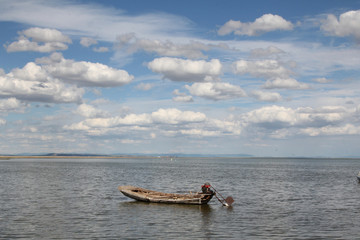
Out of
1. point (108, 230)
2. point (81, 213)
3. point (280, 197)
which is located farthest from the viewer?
point (280, 197)

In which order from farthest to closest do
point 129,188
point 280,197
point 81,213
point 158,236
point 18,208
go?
point 280,197, point 129,188, point 18,208, point 81,213, point 158,236

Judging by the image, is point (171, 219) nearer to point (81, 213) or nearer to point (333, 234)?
point (81, 213)

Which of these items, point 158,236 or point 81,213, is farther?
point 81,213

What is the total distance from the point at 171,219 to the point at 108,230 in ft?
22.5

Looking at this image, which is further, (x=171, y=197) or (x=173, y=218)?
(x=171, y=197)

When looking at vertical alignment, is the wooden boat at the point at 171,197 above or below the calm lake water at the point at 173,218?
above

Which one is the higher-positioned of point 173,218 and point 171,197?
point 171,197

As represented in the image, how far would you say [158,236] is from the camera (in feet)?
88.4

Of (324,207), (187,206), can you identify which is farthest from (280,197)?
(187,206)

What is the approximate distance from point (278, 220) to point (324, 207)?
433 inches

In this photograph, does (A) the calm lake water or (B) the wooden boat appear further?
(B) the wooden boat

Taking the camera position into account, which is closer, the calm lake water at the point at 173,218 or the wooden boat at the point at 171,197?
the calm lake water at the point at 173,218

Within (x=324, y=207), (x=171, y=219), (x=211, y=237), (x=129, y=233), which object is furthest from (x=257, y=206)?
(x=129, y=233)

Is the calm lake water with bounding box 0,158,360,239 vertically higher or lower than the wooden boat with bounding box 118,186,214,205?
lower
